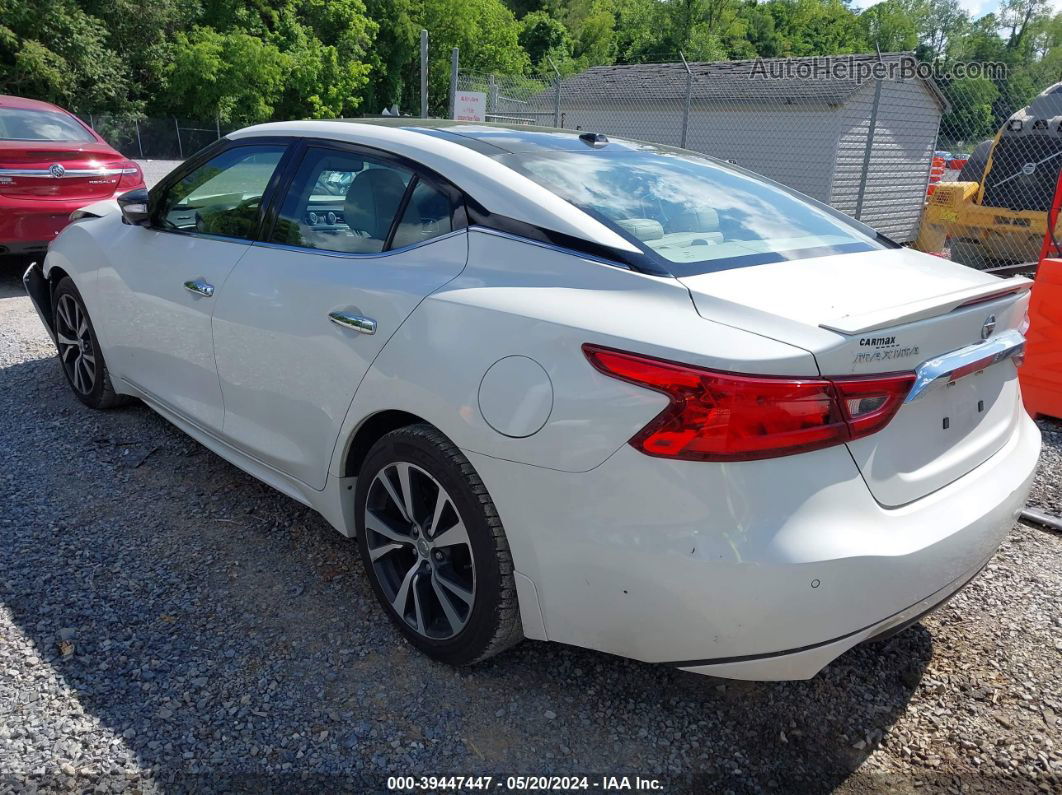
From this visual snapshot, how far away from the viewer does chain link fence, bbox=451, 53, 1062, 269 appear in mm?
14281

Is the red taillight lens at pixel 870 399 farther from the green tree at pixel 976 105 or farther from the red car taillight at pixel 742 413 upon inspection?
the green tree at pixel 976 105

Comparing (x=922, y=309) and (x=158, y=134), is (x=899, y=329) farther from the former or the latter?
(x=158, y=134)

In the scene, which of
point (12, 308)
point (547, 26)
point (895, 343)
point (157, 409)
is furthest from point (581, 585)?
point (547, 26)

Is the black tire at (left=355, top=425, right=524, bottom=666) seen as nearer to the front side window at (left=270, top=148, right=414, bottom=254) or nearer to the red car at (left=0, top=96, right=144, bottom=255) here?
the front side window at (left=270, top=148, right=414, bottom=254)

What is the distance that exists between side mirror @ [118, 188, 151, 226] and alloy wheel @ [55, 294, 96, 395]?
75 centimetres

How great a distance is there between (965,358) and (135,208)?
3.53 metres

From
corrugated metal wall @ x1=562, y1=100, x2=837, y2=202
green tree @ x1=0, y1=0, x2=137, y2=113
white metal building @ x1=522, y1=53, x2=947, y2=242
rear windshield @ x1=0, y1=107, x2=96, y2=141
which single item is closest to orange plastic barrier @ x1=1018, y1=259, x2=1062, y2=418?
rear windshield @ x1=0, y1=107, x2=96, y2=141

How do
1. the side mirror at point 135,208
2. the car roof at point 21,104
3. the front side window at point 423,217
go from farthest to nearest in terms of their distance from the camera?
the car roof at point 21,104 < the side mirror at point 135,208 < the front side window at point 423,217

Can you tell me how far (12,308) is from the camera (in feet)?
22.2

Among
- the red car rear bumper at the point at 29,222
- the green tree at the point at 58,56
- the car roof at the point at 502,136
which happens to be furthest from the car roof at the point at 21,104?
the green tree at the point at 58,56

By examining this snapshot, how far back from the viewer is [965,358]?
7.01ft

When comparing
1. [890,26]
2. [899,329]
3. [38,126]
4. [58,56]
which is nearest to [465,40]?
[58,56]

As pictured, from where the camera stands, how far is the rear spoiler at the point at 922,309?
189cm

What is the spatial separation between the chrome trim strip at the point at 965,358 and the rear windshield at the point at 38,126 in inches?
303
